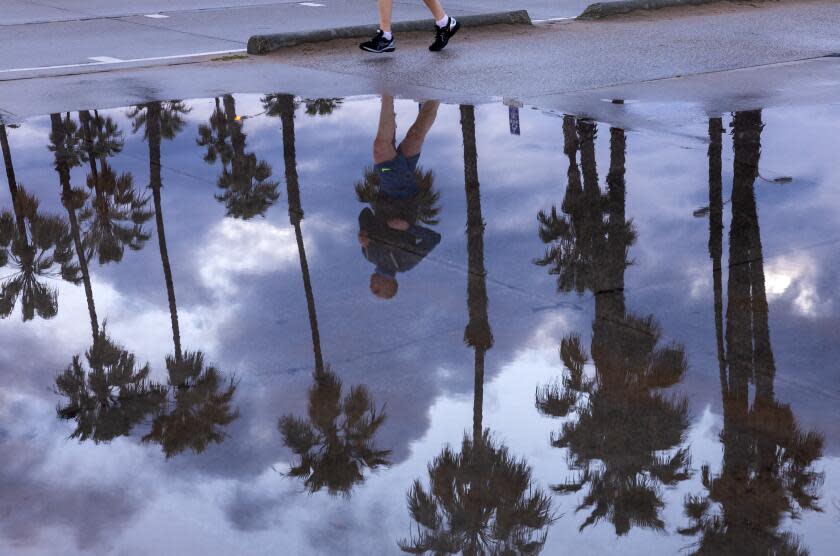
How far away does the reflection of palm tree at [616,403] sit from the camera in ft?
13.1

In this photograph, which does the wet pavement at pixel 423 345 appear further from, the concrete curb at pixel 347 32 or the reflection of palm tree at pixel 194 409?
the concrete curb at pixel 347 32

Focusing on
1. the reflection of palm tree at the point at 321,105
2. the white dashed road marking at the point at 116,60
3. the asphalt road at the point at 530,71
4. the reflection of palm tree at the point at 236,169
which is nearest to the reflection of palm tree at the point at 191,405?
the reflection of palm tree at the point at 236,169

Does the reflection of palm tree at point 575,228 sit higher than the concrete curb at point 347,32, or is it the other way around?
the reflection of palm tree at point 575,228

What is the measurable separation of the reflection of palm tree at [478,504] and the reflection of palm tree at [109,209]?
3.01 m

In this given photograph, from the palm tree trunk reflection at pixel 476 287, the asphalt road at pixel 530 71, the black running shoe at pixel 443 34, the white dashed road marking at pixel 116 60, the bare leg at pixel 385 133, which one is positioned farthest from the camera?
the white dashed road marking at pixel 116 60

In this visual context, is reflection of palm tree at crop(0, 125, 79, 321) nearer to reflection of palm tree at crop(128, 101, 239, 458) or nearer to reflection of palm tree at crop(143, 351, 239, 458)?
reflection of palm tree at crop(128, 101, 239, 458)

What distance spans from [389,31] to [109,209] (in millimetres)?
6341

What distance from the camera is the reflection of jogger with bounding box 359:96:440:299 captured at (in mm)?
6406

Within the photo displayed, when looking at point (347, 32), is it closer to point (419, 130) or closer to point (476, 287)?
point (419, 130)

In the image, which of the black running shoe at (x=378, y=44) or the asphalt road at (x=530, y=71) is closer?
the asphalt road at (x=530, y=71)

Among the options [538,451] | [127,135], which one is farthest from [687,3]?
[538,451]

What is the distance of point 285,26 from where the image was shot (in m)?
17.8

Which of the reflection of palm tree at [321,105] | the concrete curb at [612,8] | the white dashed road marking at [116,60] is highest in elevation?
the reflection of palm tree at [321,105]

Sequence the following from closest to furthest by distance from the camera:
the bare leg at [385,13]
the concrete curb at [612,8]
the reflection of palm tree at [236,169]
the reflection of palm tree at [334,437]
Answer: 1. the reflection of palm tree at [334,437]
2. the reflection of palm tree at [236,169]
3. the bare leg at [385,13]
4. the concrete curb at [612,8]
